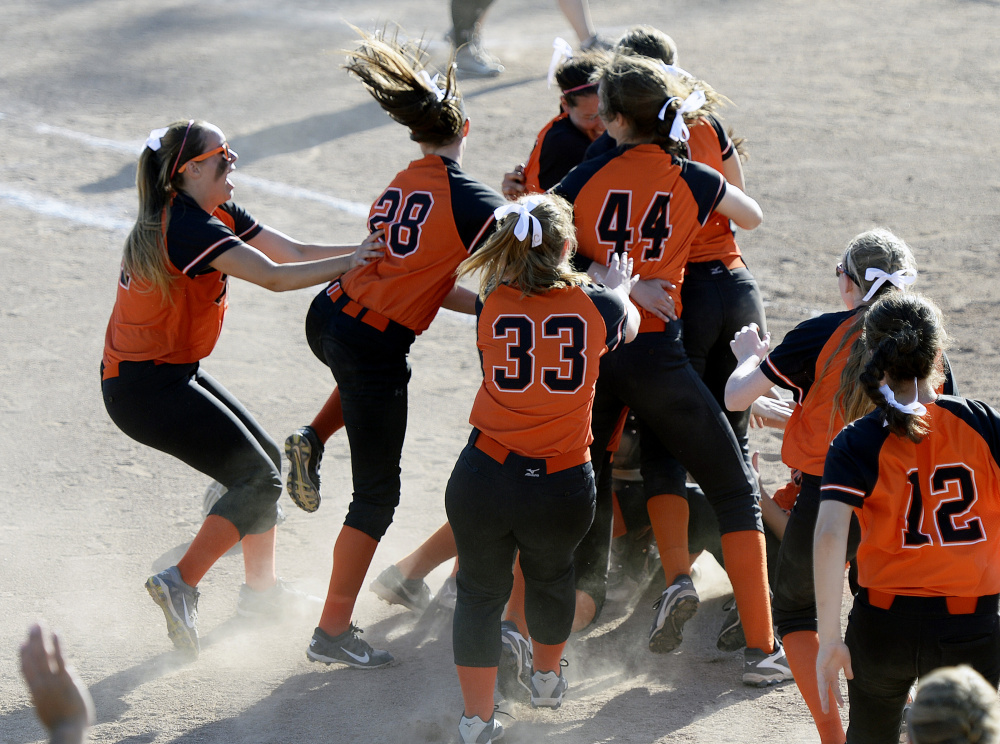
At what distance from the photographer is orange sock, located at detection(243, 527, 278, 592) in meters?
4.55

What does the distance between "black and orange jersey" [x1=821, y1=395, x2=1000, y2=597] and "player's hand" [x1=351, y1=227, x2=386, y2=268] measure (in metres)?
1.98

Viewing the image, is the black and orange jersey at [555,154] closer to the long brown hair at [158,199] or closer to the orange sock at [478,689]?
the long brown hair at [158,199]

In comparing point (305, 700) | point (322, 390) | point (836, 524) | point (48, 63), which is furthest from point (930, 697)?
point (48, 63)

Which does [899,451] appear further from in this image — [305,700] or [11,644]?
[11,644]

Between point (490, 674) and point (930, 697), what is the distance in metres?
1.70

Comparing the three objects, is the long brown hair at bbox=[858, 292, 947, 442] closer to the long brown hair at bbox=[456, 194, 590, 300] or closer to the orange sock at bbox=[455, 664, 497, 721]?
the long brown hair at bbox=[456, 194, 590, 300]

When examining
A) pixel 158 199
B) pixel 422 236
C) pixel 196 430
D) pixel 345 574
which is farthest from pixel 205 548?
pixel 422 236

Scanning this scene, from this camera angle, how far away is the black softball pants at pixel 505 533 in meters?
3.51

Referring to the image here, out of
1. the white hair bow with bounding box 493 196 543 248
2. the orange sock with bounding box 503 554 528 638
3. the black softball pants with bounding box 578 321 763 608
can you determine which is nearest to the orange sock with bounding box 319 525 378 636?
the orange sock with bounding box 503 554 528 638

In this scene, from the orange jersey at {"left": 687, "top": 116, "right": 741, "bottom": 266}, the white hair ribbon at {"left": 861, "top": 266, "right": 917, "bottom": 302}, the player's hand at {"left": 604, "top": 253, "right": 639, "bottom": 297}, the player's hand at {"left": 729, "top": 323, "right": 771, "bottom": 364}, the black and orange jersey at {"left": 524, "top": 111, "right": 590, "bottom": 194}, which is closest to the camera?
the white hair ribbon at {"left": 861, "top": 266, "right": 917, "bottom": 302}

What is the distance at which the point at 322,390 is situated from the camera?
6438 mm

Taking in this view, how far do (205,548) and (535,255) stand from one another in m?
1.84

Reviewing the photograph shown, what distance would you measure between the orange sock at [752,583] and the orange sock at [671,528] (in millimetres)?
297

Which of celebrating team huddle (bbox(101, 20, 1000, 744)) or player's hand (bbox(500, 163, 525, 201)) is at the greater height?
player's hand (bbox(500, 163, 525, 201))
